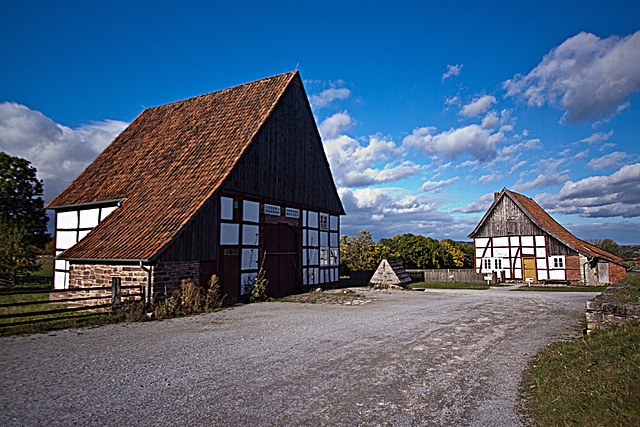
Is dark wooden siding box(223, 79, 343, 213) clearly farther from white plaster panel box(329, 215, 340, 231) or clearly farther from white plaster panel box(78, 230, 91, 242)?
white plaster panel box(78, 230, 91, 242)

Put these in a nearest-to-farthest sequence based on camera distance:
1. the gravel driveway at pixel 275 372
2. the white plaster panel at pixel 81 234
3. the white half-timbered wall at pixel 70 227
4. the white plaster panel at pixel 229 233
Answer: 1. the gravel driveway at pixel 275 372
2. the white plaster panel at pixel 229 233
3. the white half-timbered wall at pixel 70 227
4. the white plaster panel at pixel 81 234

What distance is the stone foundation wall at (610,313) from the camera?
25.5ft

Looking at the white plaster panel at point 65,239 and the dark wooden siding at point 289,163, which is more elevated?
the dark wooden siding at point 289,163

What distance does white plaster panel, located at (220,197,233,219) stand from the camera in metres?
16.2

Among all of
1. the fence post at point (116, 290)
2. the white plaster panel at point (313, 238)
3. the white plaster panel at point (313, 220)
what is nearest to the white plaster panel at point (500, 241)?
the white plaster panel at point (313, 238)

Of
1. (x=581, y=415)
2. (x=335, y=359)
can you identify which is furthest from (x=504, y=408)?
(x=335, y=359)

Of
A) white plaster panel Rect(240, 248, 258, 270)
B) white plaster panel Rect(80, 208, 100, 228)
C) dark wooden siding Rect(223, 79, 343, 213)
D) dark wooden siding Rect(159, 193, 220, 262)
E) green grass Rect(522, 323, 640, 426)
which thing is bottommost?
green grass Rect(522, 323, 640, 426)

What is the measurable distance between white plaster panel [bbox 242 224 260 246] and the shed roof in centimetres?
2484

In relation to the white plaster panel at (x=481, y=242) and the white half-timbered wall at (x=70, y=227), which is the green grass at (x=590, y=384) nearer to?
the white half-timbered wall at (x=70, y=227)

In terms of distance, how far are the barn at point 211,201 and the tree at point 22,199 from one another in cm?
1070

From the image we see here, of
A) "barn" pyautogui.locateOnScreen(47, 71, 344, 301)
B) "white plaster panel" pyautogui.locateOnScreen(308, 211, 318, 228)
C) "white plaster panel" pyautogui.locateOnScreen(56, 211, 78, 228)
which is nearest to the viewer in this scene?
"barn" pyautogui.locateOnScreen(47, 71, 344, 301)

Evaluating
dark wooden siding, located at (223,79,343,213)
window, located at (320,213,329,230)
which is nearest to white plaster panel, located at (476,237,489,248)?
dark wooden siding, located at (223,79,343,213)

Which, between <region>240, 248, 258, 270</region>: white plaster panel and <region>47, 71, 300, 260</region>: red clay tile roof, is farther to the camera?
<region>240, 248, 258, 270</region>: white plaster panel

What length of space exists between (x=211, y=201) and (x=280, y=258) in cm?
549
